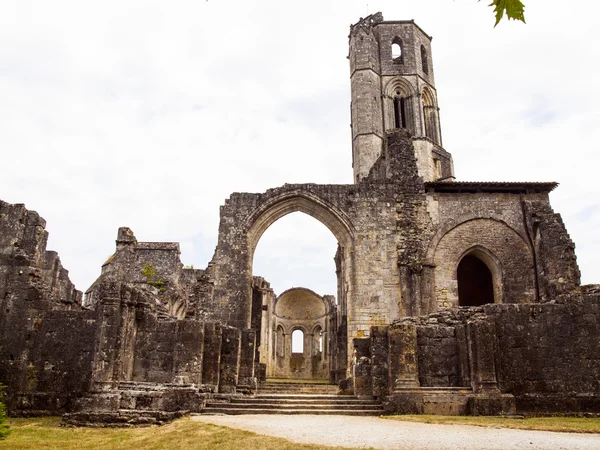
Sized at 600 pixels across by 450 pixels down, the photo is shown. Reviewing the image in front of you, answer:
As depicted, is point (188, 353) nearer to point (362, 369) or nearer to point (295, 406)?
point (295, 406)

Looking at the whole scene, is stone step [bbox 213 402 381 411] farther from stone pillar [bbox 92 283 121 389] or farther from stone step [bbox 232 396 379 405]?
stone pillar [bbox 92 283 121 389]

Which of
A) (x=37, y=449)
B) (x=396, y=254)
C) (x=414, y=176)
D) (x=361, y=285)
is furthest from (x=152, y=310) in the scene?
(x=414, y=176)

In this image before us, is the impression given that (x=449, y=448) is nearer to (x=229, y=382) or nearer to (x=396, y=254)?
(x=229, y=382)

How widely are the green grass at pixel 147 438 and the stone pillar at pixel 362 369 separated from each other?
4.92 meters

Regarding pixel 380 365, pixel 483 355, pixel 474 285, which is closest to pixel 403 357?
pixel 380 365

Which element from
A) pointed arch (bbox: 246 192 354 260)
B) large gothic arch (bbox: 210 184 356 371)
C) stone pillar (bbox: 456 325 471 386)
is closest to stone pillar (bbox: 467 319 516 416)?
stone pillar (bbox: 456 325 471 386)

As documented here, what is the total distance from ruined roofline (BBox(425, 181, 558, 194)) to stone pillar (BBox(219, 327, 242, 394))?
957 centimetres

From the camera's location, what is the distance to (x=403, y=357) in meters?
11.0

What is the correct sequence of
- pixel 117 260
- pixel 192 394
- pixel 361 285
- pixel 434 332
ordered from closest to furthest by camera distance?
pixel 192 394, pixel 434 332, pixel 361 285, pixel 117 260

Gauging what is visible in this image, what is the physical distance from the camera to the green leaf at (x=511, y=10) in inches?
66.6

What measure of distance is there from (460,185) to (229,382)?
11.0 metres

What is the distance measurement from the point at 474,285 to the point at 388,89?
22615 mm

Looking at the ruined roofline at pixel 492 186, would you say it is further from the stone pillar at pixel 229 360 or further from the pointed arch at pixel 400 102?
the pointed arch at pixel 400 102

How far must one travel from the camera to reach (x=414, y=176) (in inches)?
734
